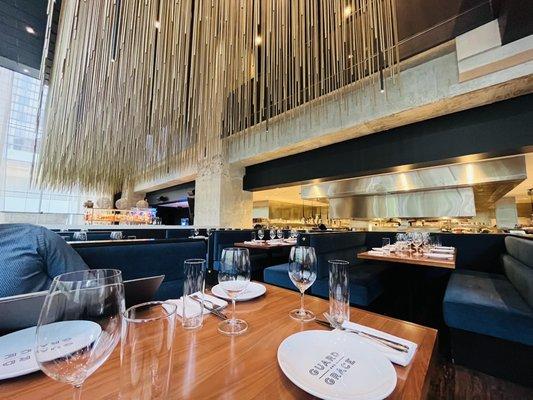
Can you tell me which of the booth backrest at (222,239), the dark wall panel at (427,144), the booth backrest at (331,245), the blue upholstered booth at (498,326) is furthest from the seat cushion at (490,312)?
the booth backrest at (222,239)

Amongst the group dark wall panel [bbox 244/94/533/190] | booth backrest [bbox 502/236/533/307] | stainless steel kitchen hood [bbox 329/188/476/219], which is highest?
dark wall panel [bbox 244/94/533/190]

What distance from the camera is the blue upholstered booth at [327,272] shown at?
225cm

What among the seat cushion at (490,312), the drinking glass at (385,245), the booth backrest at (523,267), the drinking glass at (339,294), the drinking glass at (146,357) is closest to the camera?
the drinking glass at (146,357)

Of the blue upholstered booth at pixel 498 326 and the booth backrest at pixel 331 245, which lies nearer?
the blue upholstered booth at pixel 498 326

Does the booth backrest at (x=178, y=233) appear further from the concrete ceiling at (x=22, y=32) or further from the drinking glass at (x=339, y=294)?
the drinking glass at (x=339, y=294)

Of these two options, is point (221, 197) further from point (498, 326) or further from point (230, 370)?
point (230, 370)

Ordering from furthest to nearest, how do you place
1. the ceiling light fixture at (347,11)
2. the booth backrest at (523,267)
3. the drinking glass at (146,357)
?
the ceiling light fixture at (347,11) → the booth backrest at (523,267) → the drinking glass at (146,357)

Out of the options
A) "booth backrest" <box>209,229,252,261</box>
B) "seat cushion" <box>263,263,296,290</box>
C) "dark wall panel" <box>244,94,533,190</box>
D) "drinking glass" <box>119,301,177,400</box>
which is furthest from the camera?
"booth backrest" <box>209,229,252,261</box>

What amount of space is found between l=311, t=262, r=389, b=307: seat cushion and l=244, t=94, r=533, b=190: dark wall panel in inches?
85.6

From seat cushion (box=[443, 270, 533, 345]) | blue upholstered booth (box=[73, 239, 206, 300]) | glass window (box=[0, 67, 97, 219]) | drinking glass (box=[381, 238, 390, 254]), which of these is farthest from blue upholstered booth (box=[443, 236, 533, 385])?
glass window (box=[0, 67, 97, 219])

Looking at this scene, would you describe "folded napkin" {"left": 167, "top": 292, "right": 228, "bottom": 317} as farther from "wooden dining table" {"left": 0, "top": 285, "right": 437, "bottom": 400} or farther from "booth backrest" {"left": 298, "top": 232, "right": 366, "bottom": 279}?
"booth backrest" {"left": 298, "top": 232, "right": 366, "bottom": 279}

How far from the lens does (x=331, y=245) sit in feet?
9.33

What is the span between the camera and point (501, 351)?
1.65 metres

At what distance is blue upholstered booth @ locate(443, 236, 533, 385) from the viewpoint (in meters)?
1.56
